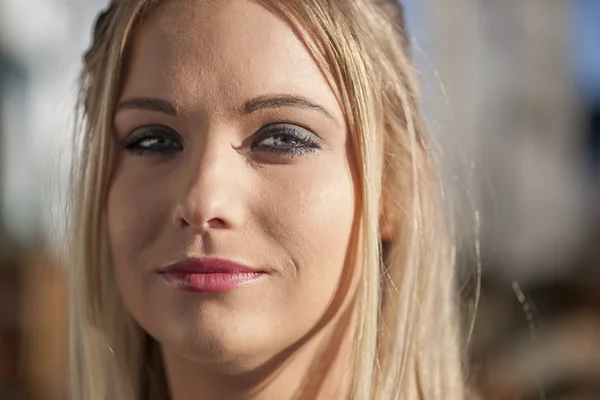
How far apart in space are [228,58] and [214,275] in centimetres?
34

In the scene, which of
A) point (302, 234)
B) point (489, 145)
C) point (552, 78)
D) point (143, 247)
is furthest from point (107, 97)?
point (552, 78)

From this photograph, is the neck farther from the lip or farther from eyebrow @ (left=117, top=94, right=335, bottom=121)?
eyebrow @ (left=117, top=94, right=335, bottom=121)

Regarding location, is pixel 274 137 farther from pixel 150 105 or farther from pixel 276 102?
pixel 150 105

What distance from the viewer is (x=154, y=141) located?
4.41 ft

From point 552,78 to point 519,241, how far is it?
1.16 m

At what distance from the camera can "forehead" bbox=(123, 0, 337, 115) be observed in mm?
1236

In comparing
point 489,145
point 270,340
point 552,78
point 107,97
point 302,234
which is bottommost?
point 270,340

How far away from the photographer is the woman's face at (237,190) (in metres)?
1.22

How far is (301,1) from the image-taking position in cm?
130

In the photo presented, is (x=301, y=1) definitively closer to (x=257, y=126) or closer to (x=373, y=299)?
(x=257, y=126)

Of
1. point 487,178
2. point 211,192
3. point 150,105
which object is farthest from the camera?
point 487,178

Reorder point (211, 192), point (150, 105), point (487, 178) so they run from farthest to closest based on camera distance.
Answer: point (487, 178), point (150, 105), point (211, 192)

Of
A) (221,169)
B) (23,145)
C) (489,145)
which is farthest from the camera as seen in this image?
(489,145)

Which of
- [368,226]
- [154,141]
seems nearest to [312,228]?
[368,226]
